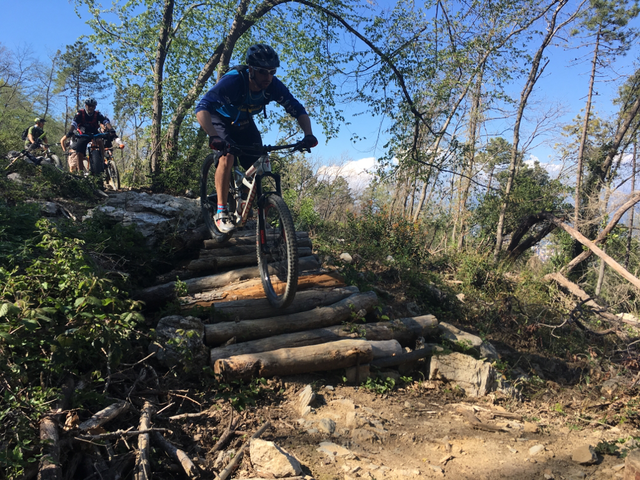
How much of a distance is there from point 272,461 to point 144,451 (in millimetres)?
725

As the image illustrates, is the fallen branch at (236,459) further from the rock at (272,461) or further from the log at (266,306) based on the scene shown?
the log at (266,306)

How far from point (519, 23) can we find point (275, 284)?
10.9 m

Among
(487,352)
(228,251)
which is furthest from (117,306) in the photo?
(487,352)

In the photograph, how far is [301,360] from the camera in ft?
10.9

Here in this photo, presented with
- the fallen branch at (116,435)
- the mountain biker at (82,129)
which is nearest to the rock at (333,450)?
the fallen branch at (116,435)

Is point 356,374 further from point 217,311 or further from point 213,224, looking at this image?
point 213,224

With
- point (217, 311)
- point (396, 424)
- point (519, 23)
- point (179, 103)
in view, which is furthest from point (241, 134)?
point (519, 23)

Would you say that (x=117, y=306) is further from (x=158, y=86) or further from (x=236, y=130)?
(x=158, y=86)

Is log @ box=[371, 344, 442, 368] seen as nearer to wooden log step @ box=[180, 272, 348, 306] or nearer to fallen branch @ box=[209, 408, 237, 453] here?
wooden log step @ box=[180, 272, 348, 306]

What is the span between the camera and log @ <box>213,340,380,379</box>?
3.04 m

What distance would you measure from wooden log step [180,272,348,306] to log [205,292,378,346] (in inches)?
7.1

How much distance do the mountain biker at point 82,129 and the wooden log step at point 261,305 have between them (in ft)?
18.2

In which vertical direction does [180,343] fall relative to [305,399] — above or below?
above

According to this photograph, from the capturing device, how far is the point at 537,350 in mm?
6438
